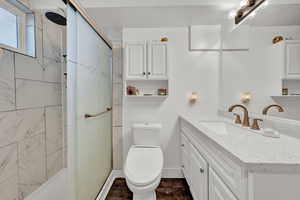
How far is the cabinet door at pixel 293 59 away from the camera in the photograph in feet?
3.74

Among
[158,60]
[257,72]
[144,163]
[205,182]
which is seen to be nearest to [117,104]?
[158,60]

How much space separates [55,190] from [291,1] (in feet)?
9.12

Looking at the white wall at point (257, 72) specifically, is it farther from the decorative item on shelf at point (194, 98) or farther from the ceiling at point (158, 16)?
the ceiling at point (158, 16)

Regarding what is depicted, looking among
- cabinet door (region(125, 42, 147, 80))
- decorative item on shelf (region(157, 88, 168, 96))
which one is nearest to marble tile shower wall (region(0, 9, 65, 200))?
cabinet door (region(125, 42, 147, 80))

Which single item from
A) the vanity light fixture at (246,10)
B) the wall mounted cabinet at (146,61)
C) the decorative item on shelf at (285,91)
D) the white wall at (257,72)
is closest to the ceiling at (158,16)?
the vanity light fixture at (246,10)

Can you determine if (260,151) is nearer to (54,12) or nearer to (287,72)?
(287,72)

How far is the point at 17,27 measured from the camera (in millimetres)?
1396

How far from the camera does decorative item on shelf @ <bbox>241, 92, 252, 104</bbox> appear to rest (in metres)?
1.68

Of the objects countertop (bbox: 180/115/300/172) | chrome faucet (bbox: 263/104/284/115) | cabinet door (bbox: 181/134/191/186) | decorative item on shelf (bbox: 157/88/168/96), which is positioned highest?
decorative item on shelf (bbox: 157/88/168/96)

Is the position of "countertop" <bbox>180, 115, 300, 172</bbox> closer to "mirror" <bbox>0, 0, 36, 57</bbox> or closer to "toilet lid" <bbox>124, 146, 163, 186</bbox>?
"toilet lid" <bbox>124, 146, 163, 186</bbox>

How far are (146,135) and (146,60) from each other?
102 cm

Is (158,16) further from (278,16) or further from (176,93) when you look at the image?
(278,16)

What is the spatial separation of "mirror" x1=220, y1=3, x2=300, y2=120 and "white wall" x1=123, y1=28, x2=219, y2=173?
0.62 feet

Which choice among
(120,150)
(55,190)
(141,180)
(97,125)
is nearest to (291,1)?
(141,180)
